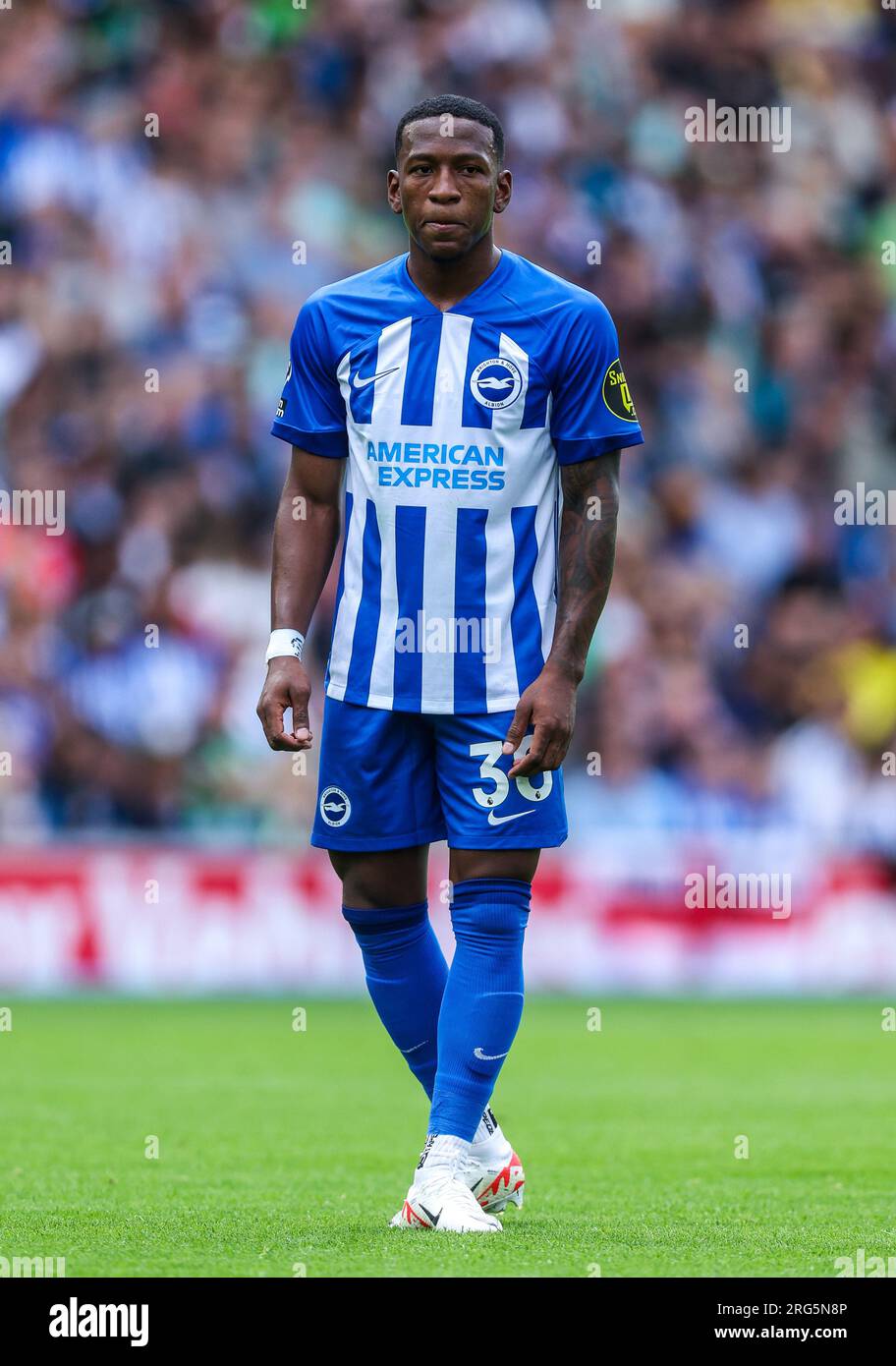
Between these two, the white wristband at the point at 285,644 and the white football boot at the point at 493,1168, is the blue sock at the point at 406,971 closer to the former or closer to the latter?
the white football boot at the point at 493,1168

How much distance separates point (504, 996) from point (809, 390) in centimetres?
1133

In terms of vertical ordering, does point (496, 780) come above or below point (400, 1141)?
above

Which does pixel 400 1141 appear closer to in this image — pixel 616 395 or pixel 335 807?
pixel 335 807

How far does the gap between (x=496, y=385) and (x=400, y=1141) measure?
2729 mm

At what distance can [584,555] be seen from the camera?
16.5 ft

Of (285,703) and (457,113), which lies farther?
(285,703)

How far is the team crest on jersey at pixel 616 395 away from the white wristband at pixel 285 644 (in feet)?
2.93

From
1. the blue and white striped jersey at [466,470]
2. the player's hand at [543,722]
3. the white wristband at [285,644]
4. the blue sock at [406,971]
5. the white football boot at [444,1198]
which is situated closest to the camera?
the white football boot at [444,1198]

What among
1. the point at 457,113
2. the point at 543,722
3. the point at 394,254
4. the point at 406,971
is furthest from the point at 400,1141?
the point at 394,254

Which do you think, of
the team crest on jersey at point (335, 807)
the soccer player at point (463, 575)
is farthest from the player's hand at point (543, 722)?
the team crest on jersey at point (335, 807)

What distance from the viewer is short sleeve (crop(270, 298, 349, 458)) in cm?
518

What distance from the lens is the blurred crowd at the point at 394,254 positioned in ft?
43.1

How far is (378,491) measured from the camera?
5.08m
